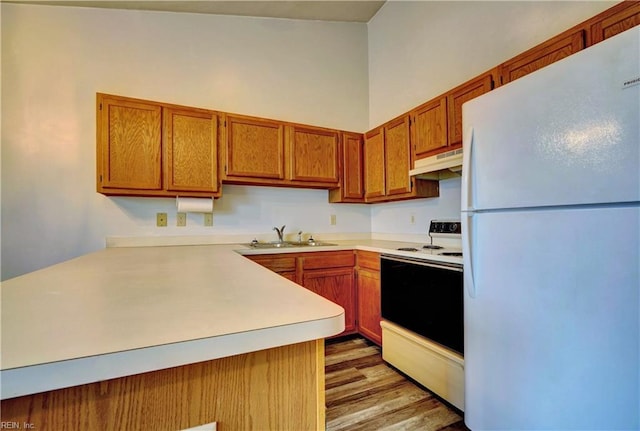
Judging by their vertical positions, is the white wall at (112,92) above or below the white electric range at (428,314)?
above

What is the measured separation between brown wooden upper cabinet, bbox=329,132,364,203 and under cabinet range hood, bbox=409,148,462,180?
29.8 inches

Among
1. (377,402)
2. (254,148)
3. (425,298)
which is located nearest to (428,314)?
Result: (425,298)

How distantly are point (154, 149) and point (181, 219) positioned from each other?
0.64 m

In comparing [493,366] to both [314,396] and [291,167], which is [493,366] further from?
[291,167]

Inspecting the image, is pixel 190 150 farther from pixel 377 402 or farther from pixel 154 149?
pixel 377 402

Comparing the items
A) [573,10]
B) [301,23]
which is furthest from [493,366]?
[301,23]

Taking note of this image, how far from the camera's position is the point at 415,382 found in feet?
6.35

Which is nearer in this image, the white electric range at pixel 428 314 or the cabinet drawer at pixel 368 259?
the white electric range at pixel 428 314

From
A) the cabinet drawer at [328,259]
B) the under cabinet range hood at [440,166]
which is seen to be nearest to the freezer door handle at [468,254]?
the under cabinet range hood at [440,166]

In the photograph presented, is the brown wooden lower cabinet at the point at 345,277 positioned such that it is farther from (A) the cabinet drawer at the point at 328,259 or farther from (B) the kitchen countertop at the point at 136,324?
(B) the kitchen countertop at the point at 136,324

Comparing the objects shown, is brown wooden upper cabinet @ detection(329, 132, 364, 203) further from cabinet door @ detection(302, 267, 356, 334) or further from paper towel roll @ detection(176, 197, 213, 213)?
paper towel roll @ detection(176, 197, 213, 213)

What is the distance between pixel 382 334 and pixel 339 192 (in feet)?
4.57

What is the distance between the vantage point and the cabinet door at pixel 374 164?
2764 millimetres

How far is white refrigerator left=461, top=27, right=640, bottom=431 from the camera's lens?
910 mm
